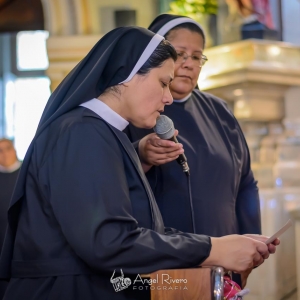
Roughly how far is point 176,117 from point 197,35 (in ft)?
1.38

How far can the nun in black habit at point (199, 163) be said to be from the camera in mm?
3285

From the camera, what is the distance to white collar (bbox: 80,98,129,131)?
248cm

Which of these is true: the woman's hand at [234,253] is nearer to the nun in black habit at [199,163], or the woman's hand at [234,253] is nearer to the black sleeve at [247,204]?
the nun in black habit at [199,163]

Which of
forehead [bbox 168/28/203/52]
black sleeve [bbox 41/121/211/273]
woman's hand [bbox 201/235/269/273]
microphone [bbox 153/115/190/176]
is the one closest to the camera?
black sleeve [bbox 41/121/211/273]

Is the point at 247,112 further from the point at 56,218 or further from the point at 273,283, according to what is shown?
the point at 56,218

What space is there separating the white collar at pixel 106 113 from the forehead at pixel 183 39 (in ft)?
3.22

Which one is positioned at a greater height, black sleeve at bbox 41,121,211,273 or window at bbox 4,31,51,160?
black sleeve at bbox 41,121,211,273

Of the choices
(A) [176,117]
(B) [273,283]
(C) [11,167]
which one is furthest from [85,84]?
(C) [11,167]

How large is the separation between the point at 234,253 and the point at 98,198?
1.75 ft

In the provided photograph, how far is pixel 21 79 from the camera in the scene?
40.9ft

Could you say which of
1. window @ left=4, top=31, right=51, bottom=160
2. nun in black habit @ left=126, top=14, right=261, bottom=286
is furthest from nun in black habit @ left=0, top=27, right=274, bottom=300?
window @ left=4, top=31, right=51, bottom=160

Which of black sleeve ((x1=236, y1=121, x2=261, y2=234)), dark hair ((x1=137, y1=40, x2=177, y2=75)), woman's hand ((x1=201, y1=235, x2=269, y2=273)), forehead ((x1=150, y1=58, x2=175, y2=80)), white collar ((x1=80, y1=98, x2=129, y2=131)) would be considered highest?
dark hair ((x1=137, y1=40, x2=177, y2=75))

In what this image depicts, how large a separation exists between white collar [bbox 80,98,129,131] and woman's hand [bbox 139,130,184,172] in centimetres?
38

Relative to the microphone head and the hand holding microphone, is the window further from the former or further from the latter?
the microphone head
